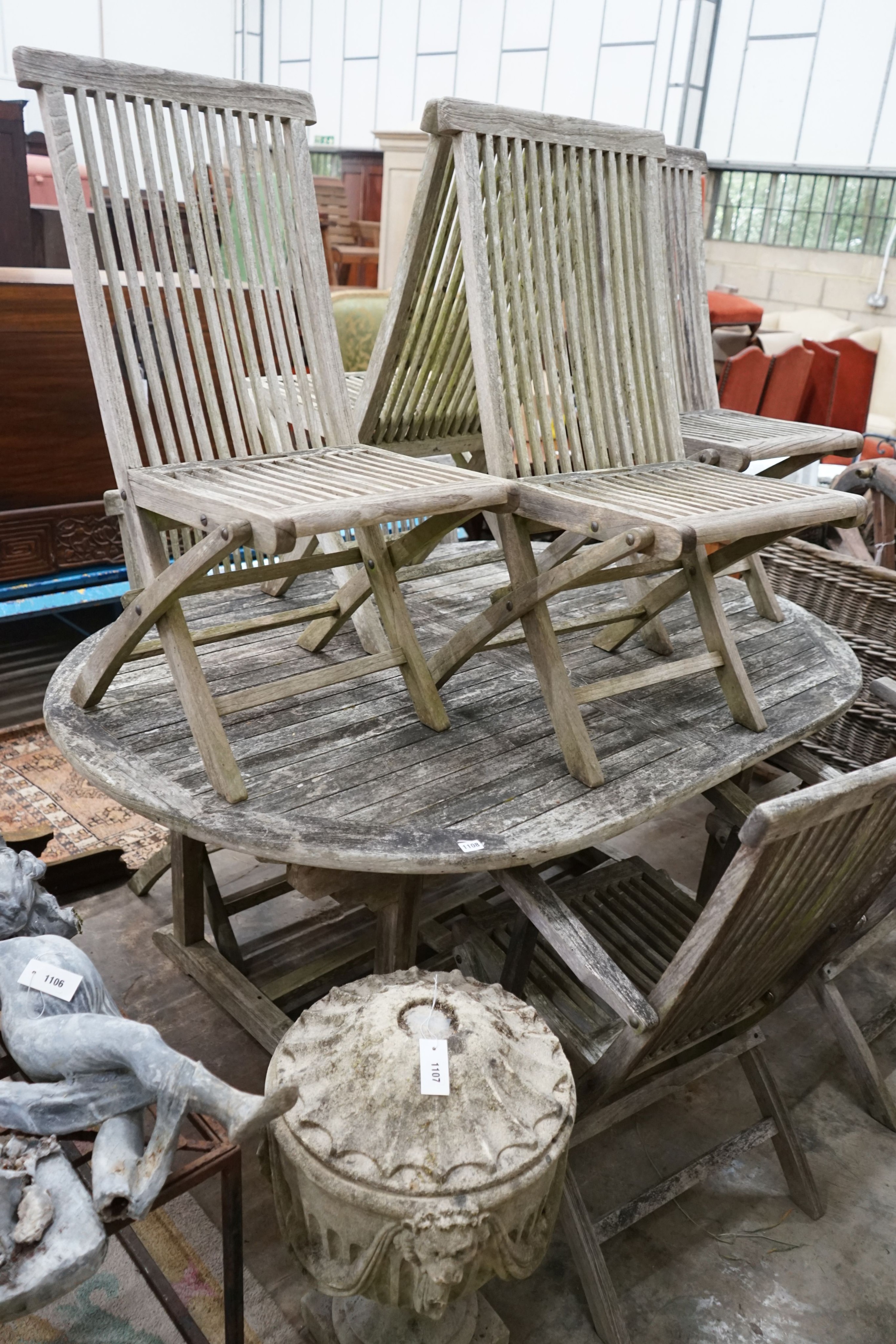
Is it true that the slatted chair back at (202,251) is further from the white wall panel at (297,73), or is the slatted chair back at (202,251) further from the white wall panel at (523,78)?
the white wall panel at (297,73)

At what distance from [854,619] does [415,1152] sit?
2.25 metres

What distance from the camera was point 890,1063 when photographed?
2.48 meters

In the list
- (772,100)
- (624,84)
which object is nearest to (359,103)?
(624,84)

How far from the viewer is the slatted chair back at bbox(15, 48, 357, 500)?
6.58 ft

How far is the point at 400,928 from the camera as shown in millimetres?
2043

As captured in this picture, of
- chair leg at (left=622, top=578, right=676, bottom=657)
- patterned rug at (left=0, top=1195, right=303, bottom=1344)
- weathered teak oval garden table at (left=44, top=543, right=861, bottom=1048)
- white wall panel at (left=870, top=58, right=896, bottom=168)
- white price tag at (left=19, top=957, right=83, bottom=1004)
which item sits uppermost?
white wall panel at (left=870, top=58, right=896, bottom=168)

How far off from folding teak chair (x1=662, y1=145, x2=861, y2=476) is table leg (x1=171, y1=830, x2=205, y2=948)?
1.73 metres

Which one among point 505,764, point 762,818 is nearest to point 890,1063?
point 505,764

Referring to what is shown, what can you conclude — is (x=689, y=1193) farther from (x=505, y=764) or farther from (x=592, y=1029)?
(x=505, y=764)

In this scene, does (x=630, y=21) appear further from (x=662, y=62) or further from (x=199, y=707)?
(x=199, y=707)

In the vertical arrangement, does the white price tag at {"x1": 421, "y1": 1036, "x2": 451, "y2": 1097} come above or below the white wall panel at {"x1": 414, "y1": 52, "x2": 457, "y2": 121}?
below

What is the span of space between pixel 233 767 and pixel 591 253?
1455 mm

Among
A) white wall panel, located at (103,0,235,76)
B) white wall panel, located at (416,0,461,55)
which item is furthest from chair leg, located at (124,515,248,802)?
white wall panel, located at (103,0,235,76)

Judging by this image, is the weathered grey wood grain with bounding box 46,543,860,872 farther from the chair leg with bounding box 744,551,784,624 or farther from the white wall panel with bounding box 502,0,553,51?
the white wall panel with bounding box 502,0,553,51
